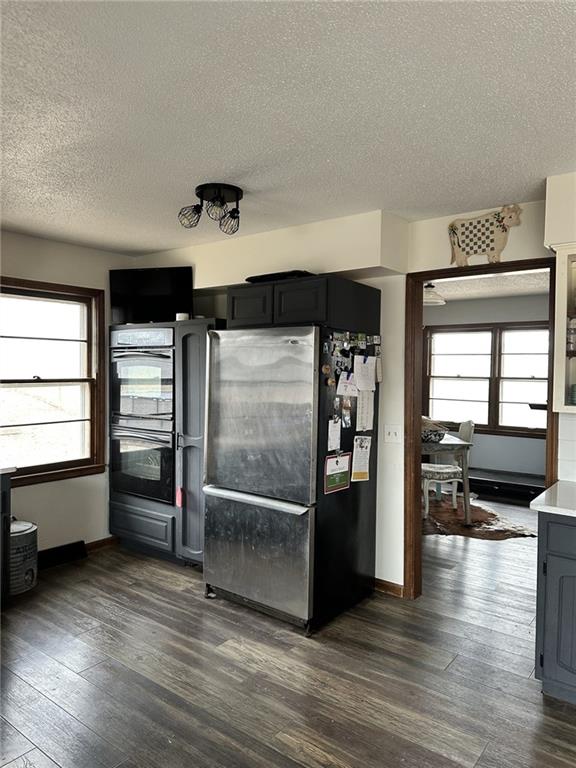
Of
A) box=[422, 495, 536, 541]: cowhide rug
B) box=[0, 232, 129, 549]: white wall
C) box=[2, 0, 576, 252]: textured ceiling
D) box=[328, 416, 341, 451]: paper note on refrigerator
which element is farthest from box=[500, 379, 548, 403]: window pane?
box=[0, 232, 129, 549]: white wall

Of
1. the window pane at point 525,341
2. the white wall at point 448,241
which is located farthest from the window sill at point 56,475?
the window pane at point 525,341

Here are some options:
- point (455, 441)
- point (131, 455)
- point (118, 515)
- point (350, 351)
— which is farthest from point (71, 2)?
point (455, 441)

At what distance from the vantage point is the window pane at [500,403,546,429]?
6.83m

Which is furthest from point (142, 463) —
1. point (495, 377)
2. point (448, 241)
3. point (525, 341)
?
point (525, 341)

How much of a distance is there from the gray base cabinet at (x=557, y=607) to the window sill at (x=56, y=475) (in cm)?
345

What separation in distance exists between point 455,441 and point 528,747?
11.6ft

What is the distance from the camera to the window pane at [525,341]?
22.4 ft

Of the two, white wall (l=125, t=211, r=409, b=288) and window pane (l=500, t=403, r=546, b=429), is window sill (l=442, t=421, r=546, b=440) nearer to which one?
window pane (l=500, t=403, r=546, b=429)

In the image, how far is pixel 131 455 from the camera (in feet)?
14.7

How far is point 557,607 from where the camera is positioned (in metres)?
2.48

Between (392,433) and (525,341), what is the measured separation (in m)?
4.19

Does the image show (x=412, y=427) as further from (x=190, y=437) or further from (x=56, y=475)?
(x=56, y=475)

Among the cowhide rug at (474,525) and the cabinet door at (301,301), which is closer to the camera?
the cabinet door at (301,301)

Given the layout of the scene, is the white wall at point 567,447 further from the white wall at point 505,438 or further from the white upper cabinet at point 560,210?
the white wall at point 505,438
